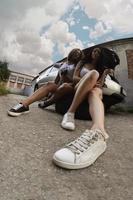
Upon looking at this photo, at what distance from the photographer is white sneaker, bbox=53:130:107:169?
2582 mm

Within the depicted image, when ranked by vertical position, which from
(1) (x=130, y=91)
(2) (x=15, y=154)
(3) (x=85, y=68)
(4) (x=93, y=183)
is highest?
(3) (x=85, y=68)

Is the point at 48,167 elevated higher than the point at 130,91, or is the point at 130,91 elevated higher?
the point at 48,167

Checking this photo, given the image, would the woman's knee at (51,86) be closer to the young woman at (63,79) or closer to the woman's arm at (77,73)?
the young woman at (63,79)

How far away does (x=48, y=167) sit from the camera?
104 inches

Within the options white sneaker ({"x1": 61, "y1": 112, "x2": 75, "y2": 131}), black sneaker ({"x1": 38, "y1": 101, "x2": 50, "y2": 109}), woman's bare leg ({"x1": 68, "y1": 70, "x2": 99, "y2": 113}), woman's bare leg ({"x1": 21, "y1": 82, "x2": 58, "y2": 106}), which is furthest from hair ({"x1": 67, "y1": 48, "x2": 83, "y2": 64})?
white sneaker ({"x1": 61, "y1": 112, "x2": 75, "y2": 131})

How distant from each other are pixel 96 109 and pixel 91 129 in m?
0.39

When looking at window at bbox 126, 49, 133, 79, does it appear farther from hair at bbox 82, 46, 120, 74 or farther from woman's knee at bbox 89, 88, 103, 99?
woman's knee at bbox 89, 88, 103, 99

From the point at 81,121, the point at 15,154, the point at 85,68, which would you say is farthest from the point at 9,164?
the point at 85,68

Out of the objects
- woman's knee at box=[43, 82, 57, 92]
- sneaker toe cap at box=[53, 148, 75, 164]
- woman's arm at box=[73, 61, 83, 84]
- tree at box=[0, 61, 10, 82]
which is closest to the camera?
sneaker toe cap at box=[53, 148, 75, 164]

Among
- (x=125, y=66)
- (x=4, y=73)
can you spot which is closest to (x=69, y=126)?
(x=125, y=66)

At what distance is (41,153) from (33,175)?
0.49 meters

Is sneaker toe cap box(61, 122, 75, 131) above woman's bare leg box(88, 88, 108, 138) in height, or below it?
below

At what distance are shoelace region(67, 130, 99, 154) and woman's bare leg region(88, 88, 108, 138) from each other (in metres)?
0.15

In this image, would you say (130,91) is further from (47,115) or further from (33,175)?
(33,175)
